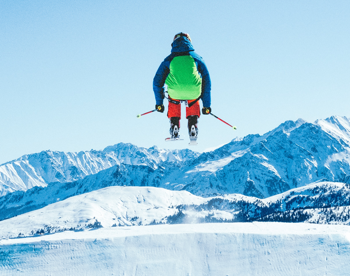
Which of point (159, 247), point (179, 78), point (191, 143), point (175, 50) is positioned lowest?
point (159, 247)

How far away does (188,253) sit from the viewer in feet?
174

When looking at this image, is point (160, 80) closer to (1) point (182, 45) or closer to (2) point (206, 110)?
(1) point (182, 45)

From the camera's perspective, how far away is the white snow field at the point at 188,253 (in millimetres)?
51188

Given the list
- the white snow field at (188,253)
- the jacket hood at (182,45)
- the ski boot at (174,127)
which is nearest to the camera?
the jacket hood at (182,45)

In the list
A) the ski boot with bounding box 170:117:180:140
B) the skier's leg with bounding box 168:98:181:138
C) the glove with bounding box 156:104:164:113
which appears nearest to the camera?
the glove with bounding box 156:104:164:113

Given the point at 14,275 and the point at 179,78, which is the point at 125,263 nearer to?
the point at 14,275

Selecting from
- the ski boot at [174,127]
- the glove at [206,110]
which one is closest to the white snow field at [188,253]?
the ski boot at [174,127]

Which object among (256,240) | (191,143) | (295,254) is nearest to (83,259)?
(256,240)

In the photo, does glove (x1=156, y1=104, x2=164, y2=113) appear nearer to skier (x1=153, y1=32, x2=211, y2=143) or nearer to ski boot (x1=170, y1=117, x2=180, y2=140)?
skier (x1=153, y1=32, x2=211, y2=143)

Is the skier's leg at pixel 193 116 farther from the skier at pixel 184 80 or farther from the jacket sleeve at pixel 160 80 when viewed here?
the jacket sleeve at pixel 160 80

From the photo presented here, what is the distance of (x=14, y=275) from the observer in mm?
53406

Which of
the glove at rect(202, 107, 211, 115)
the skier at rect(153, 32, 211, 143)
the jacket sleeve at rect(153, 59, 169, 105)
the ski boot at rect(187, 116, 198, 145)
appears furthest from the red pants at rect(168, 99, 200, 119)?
the jacket sleeve at rect(153, 59, 169, 105)

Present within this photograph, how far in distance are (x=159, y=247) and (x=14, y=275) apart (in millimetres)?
19909

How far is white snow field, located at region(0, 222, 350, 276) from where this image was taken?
168 ft
